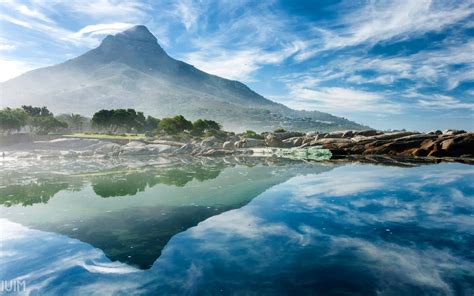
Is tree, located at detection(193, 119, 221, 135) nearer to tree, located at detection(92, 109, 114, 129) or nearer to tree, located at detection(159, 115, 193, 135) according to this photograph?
tree, located at detection(159, 115, 193, 135)

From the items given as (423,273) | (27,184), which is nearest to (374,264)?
(423,273)

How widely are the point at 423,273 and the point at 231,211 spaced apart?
8783 millimetres

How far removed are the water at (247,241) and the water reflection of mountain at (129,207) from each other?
8cm

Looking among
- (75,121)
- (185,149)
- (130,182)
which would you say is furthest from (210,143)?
(75,121)

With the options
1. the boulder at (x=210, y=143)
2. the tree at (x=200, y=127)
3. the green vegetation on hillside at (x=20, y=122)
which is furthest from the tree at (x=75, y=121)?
the boulder at (x=210, y=143)

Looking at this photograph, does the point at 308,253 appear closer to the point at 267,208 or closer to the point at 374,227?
the point at 374,227

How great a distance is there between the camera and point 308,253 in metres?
10.1

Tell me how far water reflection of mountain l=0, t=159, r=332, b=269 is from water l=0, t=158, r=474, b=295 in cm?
8

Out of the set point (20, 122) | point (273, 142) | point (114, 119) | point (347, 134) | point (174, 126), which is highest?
point (114, 119)

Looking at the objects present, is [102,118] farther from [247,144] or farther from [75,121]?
[247,144]

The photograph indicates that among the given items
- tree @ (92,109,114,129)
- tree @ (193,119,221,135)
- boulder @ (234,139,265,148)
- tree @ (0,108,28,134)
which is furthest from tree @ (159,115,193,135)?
tree @ (0,108,28,134)

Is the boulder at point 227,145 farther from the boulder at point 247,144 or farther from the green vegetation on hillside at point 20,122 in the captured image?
the green vegetation on hillside at point 20,122

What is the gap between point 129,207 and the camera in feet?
57.8

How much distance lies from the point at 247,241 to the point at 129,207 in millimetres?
8545
